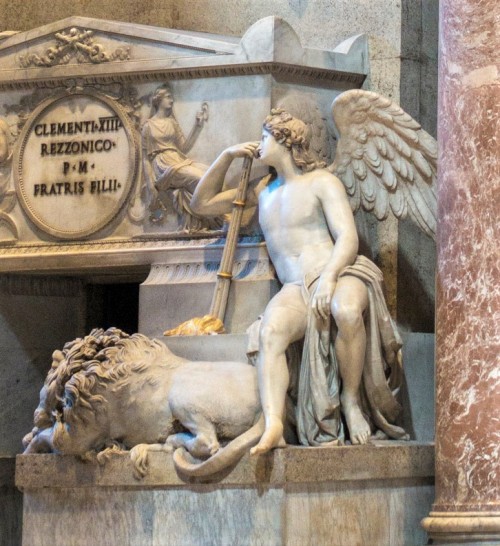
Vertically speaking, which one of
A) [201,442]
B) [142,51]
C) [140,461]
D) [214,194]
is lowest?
[140,461]

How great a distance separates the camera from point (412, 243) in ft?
41.9

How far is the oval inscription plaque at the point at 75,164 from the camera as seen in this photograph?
1295cm

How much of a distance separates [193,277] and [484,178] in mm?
2352

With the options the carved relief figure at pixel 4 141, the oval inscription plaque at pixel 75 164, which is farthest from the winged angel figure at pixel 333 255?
the carved relief figure at pixel 4 141

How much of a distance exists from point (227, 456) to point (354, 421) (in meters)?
0.90

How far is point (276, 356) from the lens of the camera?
10.9m

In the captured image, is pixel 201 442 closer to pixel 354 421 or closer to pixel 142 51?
pixel 354 421

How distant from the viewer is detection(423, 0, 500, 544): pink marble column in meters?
10.7

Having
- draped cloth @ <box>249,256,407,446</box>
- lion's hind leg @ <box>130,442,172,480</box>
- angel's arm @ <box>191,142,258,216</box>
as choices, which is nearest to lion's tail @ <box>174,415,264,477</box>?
lion's hind leg @ <box>130,442,172,480</box>

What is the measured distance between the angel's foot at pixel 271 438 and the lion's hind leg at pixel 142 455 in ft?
2.10

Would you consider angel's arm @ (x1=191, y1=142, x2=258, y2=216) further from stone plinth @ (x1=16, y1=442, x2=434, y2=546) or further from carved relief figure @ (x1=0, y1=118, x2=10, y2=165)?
stone plinth @ (x1=16, y1=442, x2=434, y2=546)

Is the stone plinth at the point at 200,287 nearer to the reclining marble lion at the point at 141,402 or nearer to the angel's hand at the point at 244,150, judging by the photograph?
the angel's hand at the point at 244,150

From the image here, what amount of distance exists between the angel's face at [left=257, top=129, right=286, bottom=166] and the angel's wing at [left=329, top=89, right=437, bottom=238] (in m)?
0.49

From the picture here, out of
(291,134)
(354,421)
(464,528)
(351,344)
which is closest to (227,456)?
(354,421)
